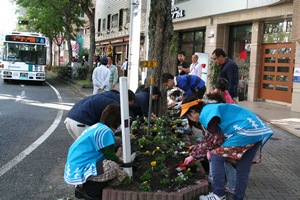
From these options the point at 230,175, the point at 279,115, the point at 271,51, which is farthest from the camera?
the point at 271,51

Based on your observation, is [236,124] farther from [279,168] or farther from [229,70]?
[229,70]

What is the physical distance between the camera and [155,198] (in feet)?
12.5

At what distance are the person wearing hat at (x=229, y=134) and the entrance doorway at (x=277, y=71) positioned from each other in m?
10.6

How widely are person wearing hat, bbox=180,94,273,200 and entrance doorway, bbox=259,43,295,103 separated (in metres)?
10.6

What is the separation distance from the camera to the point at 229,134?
3.75 metres

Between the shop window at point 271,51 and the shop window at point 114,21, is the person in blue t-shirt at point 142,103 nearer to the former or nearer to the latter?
the shop window at point 271,51

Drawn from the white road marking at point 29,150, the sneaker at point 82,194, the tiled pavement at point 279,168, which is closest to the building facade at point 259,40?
the tiled pavement at point 279,168

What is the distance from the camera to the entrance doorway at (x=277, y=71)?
1373cm

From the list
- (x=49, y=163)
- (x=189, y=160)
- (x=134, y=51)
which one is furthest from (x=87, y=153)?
(x=134, y=51)

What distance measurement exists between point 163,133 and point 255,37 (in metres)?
10.4

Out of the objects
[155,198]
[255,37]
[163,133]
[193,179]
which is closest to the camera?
[155,198]

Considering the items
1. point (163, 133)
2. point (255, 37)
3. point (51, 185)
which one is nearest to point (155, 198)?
point (51, 185)

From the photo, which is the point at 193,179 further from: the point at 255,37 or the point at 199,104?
the point at 255,37

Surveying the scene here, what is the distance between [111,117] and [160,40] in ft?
11.9
